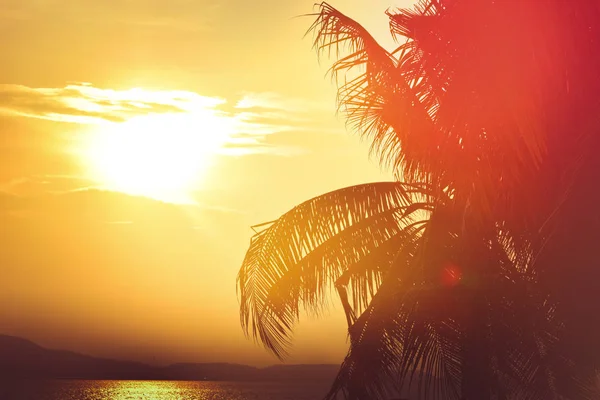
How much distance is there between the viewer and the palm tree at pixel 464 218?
8.53m

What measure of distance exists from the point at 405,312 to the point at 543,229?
295 cm

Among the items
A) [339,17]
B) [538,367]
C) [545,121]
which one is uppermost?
[339,17]

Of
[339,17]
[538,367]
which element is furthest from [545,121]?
[339,17]

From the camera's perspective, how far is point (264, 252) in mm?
12992

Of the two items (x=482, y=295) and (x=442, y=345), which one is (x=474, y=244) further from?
(x=442, y=345)

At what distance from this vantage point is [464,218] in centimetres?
948

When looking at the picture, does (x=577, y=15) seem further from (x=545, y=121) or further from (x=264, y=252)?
(x=264, y=252)

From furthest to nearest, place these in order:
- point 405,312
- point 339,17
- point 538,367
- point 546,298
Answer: point 339,17
point 405,312
point 538,367
point 546,298

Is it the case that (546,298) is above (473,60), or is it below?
below

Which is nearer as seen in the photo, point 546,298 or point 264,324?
point 546,298

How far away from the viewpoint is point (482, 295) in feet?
33.9

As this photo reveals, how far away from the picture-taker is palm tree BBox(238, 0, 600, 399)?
853 centimetres

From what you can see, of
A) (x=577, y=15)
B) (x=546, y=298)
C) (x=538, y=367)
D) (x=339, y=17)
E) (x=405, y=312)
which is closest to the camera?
(x=577, y=15)

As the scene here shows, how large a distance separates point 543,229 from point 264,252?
5.19 metres
